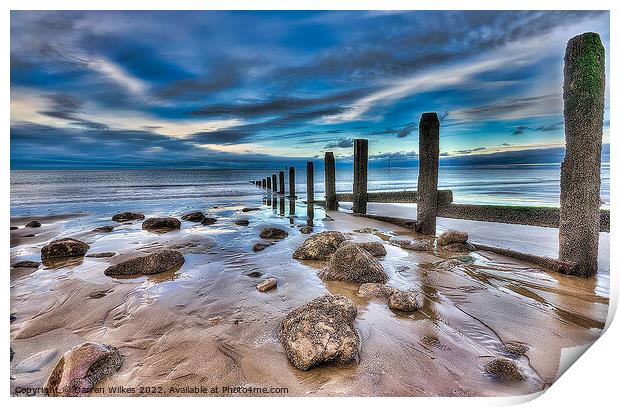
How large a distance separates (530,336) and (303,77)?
13.9 ft

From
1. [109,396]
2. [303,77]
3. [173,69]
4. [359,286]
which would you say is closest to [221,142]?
[173,69]

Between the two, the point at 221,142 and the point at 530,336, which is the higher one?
the point at 221,142

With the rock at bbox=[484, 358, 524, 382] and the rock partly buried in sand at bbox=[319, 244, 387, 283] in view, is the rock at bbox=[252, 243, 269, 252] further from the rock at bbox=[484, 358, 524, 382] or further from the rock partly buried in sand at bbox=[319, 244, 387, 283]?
the rock at bbox=[484, 358, 524, 382]

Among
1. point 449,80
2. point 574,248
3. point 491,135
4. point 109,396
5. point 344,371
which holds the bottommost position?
point 109,396

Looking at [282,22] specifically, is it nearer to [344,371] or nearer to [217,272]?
[217,272]

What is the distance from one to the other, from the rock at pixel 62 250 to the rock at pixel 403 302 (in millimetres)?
5392

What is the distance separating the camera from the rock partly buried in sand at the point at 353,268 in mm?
3695

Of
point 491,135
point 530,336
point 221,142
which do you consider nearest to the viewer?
point 530,336

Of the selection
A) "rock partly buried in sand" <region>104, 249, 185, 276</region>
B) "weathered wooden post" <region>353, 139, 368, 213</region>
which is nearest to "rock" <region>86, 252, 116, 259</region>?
"rock partly buried in sand" <region>104, 249, 185, 276</region>

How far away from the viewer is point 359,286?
3541 millimetres

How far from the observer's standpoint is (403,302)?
2.89 meters

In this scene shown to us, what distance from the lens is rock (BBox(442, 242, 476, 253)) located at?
16.4 feet

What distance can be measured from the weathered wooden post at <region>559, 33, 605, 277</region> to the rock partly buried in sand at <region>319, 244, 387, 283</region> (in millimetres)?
2271

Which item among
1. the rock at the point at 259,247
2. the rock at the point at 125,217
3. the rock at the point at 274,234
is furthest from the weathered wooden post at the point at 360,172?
the rock at the point at 125,217
